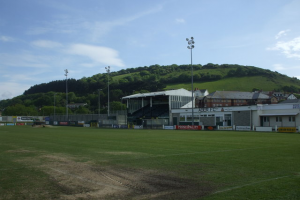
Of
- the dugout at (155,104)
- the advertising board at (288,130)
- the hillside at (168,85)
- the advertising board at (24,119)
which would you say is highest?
the hillside at (168,85)

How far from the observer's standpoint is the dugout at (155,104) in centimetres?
7269

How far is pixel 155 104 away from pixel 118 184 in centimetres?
7355

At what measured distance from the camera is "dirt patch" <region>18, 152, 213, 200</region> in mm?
8180

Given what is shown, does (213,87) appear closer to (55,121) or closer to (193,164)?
(55,121)

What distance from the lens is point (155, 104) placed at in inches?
3268

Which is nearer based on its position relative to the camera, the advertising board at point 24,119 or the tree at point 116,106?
the advertising board at point 24,119

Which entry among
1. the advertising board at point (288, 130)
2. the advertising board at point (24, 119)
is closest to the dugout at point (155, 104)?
the advertising board at point (288, 130)

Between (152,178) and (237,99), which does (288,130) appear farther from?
(237,99)

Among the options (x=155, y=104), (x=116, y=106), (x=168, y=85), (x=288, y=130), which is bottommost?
(x=288, y=130)

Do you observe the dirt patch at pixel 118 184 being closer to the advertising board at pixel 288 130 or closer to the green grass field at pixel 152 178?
the green grass field at pixel 152 178

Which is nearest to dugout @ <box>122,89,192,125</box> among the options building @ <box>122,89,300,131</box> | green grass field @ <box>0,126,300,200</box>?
building @ <box>122,89,300,131</box>

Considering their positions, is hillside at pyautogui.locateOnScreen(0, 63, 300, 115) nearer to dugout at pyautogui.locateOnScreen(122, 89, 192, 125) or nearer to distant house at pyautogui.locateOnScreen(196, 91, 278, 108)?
distant house at pyautogui.locateOnScreen(196, 91, 278, 108)

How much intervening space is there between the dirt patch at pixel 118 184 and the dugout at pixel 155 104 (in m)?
54.3

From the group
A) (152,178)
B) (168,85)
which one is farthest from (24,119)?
(152,178)
